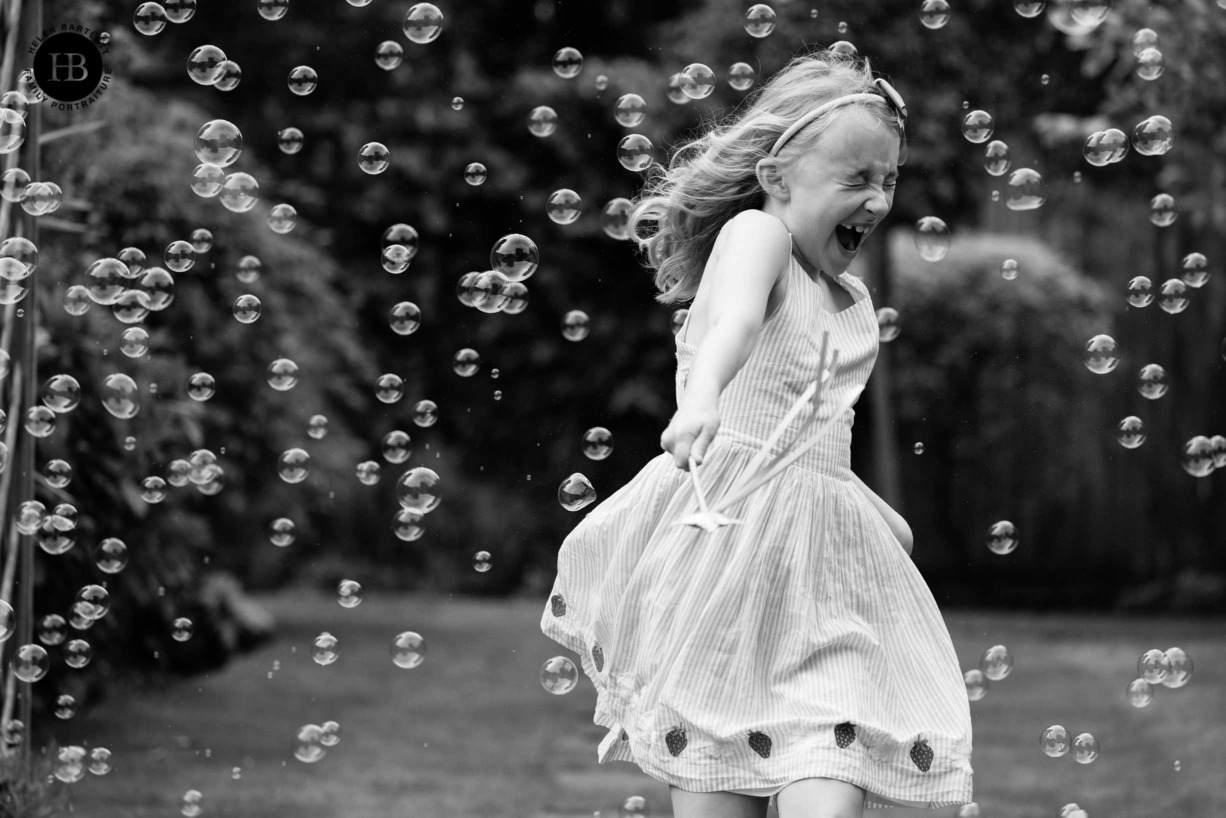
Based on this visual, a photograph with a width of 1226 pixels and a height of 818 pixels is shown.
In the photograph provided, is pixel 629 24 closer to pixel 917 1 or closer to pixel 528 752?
→ pixel 917 1

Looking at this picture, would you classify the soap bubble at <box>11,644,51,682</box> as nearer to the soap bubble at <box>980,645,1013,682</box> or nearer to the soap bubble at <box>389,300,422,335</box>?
the soap bubble at <box>389,300,422,335</box>

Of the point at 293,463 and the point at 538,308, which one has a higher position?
the point at 293,463

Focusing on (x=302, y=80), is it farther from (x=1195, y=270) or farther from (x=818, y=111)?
(x=1195, y=270)

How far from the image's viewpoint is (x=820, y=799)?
1.96m

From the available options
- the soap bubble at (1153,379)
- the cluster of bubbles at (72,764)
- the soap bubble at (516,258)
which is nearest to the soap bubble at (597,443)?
the soap bubble at (516,258)

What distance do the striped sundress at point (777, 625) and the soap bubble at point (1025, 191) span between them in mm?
1781

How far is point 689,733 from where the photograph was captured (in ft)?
6.69

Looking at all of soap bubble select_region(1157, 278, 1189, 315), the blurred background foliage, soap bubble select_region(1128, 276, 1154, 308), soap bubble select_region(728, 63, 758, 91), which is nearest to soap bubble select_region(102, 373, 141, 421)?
the blurred background foliage

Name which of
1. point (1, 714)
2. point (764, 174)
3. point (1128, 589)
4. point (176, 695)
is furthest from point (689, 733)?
point (1128, 589)

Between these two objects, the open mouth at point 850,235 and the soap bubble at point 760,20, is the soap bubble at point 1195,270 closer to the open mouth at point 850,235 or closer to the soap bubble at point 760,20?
the soap bubble at point 760,20

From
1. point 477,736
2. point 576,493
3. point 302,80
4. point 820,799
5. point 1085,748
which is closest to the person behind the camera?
point 820,799

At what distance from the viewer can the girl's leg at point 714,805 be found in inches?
80.0

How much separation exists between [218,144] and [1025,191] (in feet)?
6.56

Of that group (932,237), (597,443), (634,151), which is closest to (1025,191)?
(932,237)
